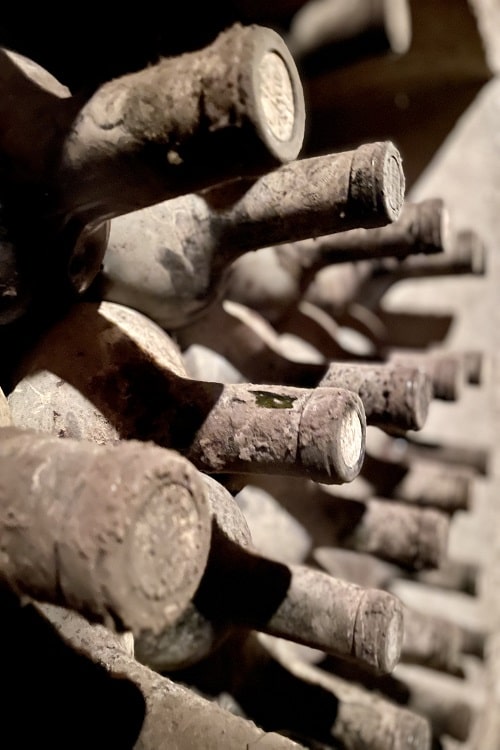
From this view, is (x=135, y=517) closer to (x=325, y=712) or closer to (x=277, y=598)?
(x=277, y=598)

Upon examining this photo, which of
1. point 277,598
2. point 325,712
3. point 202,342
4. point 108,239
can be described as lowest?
point 325,712

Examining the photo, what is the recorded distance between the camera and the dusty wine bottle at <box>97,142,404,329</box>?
448 millimetres

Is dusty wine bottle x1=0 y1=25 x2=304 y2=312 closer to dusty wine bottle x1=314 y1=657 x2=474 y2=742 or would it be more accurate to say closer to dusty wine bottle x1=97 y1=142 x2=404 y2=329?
dusty wine bottle x1=97 y1=142 x2=404 y2=329

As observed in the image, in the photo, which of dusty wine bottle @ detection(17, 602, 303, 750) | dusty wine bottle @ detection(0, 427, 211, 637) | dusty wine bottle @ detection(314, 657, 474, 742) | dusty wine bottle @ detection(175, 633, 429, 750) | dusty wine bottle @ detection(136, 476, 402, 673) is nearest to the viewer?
dusty wine bottle @ detection(0, 427, 211, 637)

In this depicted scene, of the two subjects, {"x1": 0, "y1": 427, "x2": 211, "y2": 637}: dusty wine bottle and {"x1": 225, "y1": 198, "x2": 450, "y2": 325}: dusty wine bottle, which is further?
{"x1": 225, "y1": 198, "x2": 450, "y2": 325}: dusty wine bottle

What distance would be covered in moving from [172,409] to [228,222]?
0.15 meters

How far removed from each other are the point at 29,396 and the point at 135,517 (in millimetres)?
210

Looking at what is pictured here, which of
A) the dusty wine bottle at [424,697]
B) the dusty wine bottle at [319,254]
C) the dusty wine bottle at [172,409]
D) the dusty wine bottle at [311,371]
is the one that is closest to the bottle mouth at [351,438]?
the dusty wine bottle at [172,409]

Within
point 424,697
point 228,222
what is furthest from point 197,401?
point 424,697

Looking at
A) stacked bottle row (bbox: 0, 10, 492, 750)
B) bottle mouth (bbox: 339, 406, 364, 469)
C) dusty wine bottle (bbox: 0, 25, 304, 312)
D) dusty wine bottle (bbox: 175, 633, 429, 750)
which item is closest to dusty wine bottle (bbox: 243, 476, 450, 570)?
stacked bottle row (bbox: 0, 10, 492, 750)

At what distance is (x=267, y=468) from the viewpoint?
0.44 meters

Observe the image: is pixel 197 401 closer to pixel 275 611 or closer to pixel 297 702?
pixel 275 611

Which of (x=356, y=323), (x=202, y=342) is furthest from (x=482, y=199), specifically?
(x=202, y=342)

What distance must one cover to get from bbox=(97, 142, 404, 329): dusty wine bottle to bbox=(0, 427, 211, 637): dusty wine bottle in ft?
0.76
